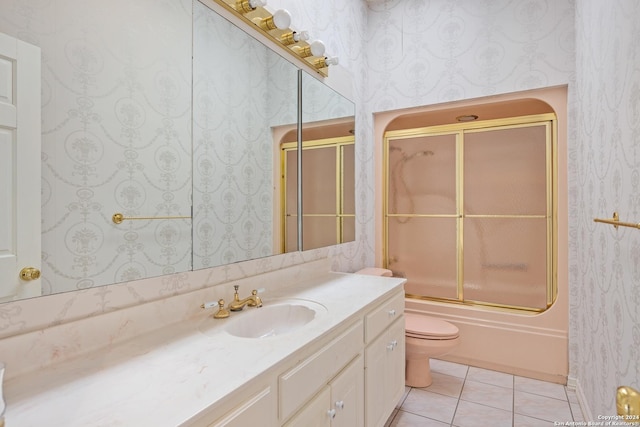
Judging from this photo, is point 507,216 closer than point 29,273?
No

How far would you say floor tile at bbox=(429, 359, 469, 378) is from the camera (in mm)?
2469

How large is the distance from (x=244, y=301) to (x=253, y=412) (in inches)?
23.5

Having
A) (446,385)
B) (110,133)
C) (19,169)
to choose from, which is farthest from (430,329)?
(19,169)

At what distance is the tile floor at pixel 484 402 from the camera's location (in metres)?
1.91

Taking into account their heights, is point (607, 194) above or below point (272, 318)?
above

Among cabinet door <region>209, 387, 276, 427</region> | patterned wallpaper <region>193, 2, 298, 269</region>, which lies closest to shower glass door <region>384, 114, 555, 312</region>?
patterned wallpaper <region>193, 2, 298, 269</region>

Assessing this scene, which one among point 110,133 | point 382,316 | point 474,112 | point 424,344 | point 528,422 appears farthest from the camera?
point 474,112

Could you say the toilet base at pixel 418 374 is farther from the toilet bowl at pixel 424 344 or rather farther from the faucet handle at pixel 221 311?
the faucet handle at pixel 221 311

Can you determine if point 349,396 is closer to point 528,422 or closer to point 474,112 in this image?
point 528,422

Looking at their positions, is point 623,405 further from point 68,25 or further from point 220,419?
point 68,25

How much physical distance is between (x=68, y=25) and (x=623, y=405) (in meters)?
1.62

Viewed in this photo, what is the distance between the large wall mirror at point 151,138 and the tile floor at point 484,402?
1.33 m

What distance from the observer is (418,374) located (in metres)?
2.29

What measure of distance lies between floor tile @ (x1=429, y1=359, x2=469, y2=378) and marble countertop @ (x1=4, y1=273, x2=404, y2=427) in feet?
5.59
